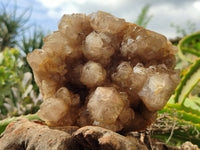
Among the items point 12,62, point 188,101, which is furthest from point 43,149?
point 12,62

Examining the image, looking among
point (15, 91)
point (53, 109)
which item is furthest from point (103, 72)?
point (15, 91)

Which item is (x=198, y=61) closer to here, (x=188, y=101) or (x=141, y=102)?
(x=188, y=101)

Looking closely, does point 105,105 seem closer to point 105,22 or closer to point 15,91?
point 105,22

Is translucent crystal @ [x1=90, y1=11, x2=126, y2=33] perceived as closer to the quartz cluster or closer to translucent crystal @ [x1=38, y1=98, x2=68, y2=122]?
the quartz cluster

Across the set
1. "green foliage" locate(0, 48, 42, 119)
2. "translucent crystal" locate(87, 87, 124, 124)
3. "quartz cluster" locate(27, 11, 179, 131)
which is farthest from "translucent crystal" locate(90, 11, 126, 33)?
"green foliage" locate(0, 48, 42, 119)

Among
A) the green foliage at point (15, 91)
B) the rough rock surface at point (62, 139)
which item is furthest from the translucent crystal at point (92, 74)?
the green foliage at point (15, 91)

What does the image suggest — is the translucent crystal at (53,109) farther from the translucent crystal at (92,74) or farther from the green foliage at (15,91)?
the green foliage at (15,91)
